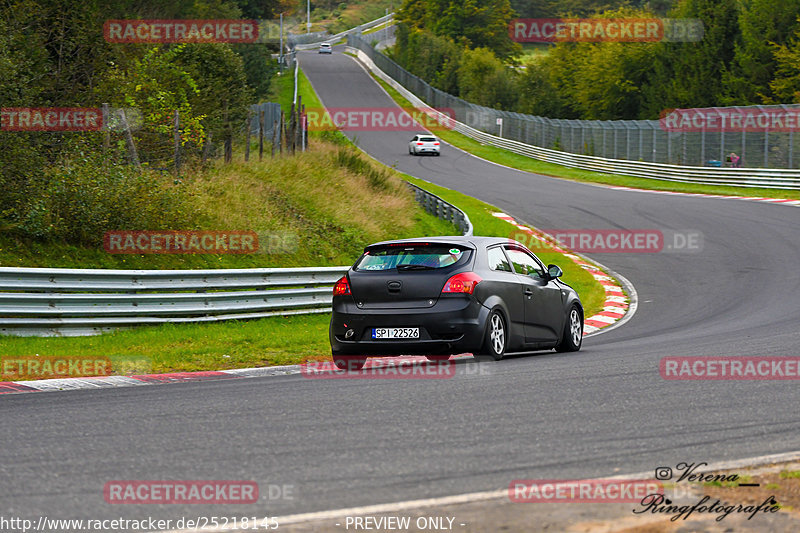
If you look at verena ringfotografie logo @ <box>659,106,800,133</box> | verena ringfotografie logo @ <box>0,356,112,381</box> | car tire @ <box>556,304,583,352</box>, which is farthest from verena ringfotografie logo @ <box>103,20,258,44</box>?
verena ringfotografie logo @ <box>659,106,800,133</box>

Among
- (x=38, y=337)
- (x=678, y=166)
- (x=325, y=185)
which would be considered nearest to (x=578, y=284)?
(x=325, y=185)

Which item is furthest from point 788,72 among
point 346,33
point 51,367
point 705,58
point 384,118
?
point 346,33

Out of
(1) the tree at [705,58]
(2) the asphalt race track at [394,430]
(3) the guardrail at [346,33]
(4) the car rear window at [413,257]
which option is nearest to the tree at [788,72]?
(1) the tree at [705,58]

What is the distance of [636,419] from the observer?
7105mm

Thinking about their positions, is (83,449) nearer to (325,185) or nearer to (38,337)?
(38,337)

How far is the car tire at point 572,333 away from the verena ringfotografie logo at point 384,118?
55.8 metres

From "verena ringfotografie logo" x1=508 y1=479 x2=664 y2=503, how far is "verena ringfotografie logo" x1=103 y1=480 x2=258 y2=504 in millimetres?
1404

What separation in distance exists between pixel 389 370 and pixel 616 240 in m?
20.7

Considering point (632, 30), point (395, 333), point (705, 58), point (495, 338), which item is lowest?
point (495, 338)

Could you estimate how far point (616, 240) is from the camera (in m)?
29.8

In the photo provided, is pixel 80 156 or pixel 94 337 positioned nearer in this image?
pixel 94 337

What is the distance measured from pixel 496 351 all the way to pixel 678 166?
36.8 meters

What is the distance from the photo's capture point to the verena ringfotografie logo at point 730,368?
364 inches

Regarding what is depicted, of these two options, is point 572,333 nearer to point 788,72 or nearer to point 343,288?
point 343,288
